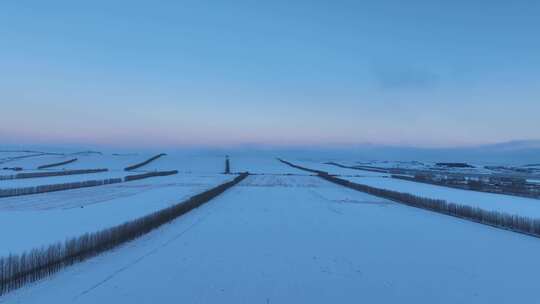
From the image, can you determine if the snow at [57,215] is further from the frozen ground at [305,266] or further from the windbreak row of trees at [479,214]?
the windbreak row of trees at [479,214]

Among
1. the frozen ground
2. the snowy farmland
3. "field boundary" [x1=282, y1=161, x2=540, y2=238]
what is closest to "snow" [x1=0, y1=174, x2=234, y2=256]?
the snowy farmland

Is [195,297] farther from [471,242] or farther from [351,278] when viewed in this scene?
[471,242]

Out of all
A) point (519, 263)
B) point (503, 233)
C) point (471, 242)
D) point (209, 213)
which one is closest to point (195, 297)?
point (519, 263)

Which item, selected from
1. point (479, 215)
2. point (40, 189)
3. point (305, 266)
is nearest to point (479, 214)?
point (479, 215)

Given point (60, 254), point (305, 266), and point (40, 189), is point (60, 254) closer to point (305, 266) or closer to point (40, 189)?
point (305, 266)

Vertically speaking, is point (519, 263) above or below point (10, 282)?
below

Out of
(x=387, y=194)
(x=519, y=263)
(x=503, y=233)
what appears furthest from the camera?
(x=387, y=194)
